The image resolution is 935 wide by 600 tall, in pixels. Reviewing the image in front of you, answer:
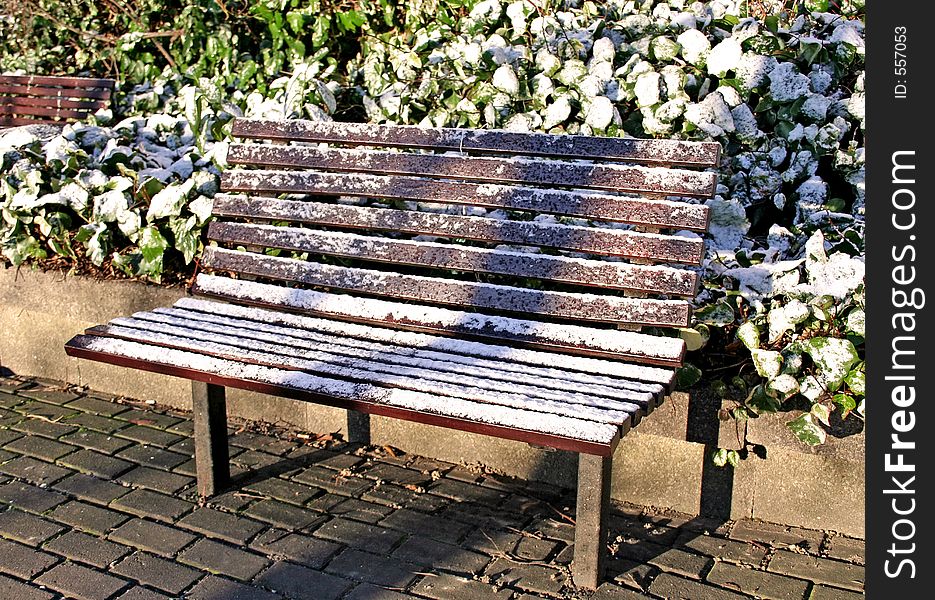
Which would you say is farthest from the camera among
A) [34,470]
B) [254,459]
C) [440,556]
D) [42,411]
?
[42,411]

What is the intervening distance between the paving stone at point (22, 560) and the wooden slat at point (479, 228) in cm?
137

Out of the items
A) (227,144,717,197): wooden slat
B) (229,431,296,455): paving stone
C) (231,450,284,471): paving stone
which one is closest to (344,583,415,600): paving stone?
(231,450,284,471): paving stone

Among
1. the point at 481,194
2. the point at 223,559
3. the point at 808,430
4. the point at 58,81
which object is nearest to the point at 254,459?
the point at 223,559

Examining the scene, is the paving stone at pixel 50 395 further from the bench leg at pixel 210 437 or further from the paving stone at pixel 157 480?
the bench leg at pixel 210 437

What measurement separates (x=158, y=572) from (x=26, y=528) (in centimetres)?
56

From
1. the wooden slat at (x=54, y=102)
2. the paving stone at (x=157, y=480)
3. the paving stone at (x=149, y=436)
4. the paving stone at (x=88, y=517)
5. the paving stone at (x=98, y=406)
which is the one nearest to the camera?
the paving stone at (x=88, y=517)

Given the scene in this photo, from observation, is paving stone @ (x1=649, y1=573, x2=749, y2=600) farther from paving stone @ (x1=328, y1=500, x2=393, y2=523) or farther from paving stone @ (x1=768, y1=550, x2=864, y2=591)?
paving stone @ (x1=328, y1=500, x2=393, y2=523)

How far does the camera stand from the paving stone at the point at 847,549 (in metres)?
3.09

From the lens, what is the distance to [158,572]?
299 centimetres

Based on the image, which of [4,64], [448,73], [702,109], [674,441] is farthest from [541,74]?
[4,64]

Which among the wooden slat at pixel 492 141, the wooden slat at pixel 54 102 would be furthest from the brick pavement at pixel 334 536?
the wooden slat at pixel 54 102

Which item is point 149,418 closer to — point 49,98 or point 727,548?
point 727,548

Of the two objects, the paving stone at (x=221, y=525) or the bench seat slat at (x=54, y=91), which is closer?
the paving stone at (x=221, y=525)

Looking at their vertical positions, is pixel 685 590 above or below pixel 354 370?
below
